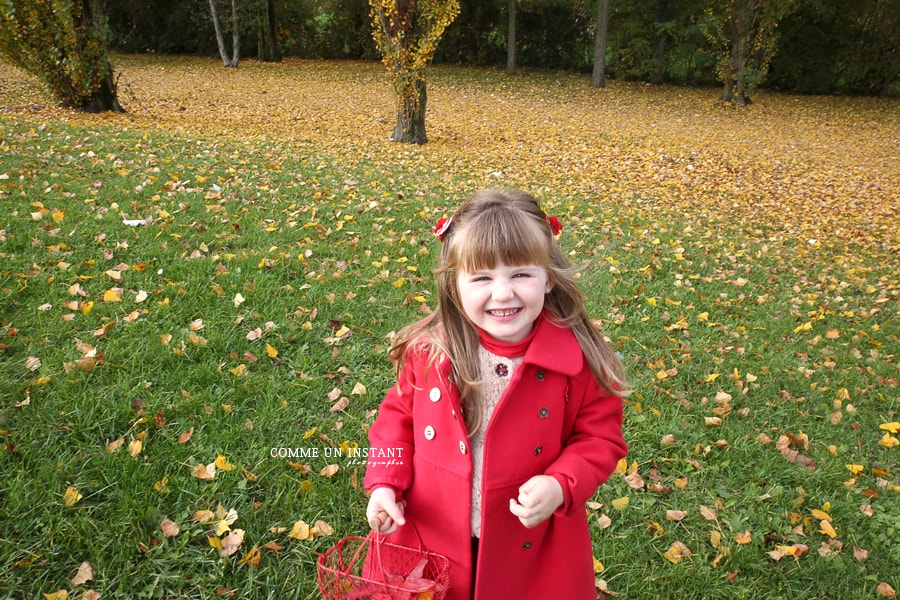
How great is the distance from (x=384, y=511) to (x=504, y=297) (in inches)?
25.6

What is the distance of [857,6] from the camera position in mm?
19562

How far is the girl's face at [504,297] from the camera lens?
4.83ft

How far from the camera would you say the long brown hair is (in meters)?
1.50

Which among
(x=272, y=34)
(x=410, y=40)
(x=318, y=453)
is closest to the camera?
(x=318, y=453)

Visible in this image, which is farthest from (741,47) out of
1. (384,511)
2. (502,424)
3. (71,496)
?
(71,496)

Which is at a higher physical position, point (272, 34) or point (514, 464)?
point (272, 34)

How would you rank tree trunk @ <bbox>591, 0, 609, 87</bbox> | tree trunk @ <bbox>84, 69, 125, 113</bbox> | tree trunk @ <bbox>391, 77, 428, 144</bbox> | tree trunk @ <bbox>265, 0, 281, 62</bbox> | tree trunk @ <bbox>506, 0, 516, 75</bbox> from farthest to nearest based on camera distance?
tree trunk @ <bbox>265, 0, 281, 62</bbox> → tree trunk @ <bbox>506, 0, 516, 75</bbox> → tree trunk @ <bbox>591, 0, 609, 87</bbox> → tree trunk @ <bbox>84, 69, 125, 113</bbox> → tree trunk @ <bbox>391, 77, 428, 144</bbox>

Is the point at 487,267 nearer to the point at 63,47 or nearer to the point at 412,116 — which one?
the point at 412,116

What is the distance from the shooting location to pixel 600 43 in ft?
62.8

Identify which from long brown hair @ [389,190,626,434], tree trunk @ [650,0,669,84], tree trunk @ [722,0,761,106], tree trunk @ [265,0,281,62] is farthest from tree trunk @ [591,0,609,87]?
long brown hair @ [389,190,626,434]

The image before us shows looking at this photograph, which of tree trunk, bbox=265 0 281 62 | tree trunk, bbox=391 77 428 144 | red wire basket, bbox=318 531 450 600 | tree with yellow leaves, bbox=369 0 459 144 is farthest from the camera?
tree trunk, bbox=265 0 281 62

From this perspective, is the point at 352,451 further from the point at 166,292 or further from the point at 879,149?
the point at 879,149

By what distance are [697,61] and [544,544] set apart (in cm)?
2338

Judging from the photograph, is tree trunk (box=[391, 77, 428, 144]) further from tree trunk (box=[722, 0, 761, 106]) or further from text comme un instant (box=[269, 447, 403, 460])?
tree trunk (box=[722, 0, 761, 106])
